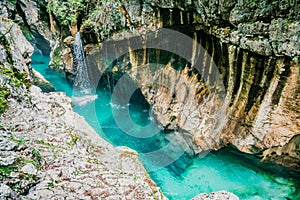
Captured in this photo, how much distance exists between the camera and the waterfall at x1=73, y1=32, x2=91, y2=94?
13.0 meters

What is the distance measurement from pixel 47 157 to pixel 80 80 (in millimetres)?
10828

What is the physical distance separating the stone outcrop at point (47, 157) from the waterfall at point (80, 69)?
19.5 feet

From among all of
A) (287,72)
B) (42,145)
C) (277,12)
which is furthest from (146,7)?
(42,145)

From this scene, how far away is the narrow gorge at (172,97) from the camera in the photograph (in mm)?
5566

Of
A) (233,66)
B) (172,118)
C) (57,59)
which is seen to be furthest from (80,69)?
(233,66)

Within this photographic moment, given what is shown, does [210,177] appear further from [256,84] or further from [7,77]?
[7,77]

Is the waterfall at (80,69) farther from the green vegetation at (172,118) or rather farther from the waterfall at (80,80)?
the green vegetation at (172,118)

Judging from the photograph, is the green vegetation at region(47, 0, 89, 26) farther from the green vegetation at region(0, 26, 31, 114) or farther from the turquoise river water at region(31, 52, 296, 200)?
the turquoise river water at region(31, 52, 296, 200)

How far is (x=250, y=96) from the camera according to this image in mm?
7828

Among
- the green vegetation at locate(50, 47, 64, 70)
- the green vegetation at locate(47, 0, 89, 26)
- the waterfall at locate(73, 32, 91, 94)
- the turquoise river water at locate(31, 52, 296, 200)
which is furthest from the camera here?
the green vegetation at locate(50, 47, 64, 70)

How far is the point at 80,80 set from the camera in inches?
583

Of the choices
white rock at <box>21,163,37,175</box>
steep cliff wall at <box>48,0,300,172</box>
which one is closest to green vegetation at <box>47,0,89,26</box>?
steep cliff wall at <box>48,0,300,172</box>

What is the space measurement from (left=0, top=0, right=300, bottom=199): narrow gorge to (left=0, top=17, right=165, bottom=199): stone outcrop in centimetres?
3

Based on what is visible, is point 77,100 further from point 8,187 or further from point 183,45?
point 8,187
